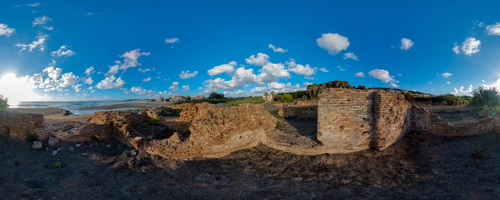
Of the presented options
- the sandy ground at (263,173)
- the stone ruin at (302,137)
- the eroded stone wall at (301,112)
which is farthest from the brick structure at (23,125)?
the eroded stone wall at (301,112)

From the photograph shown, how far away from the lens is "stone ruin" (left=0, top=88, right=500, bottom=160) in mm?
6211

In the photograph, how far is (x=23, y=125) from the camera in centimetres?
665

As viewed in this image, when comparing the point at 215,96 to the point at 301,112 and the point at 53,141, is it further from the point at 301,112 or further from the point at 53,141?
the point at 53,141

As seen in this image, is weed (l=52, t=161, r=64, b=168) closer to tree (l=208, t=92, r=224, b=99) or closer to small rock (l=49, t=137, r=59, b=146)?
small rock (l=49, t=137, r=59, b=146)

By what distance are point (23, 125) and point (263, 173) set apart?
8.59 meters

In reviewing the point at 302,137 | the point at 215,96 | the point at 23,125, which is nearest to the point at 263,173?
the point at 302,137

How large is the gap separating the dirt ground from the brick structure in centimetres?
40

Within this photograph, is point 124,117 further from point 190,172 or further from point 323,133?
point 323,133

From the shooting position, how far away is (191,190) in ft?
15.5

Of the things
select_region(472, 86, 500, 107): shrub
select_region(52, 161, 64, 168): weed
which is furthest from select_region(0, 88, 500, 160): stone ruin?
select_region(472, 86, 500, 107): shrub

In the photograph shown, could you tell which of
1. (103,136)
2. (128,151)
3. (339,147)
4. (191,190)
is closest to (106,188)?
(191,190)

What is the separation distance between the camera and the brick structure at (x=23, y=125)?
6.67 metres

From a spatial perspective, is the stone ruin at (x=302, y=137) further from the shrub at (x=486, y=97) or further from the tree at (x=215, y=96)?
the tree at (x=215, y=96)

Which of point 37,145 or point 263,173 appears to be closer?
point 263,173
